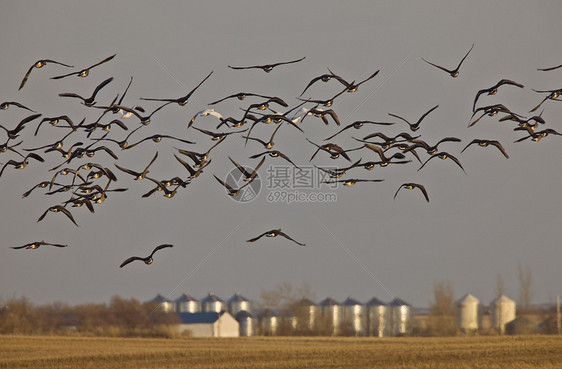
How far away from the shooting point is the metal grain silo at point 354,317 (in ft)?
372

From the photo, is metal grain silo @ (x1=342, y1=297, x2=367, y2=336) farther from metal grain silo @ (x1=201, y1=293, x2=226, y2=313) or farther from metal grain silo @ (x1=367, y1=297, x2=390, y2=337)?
metal grain silo @ (x1=201, y1=293, x2=226, y2=313)

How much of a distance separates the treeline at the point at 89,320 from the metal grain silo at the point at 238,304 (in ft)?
63.9

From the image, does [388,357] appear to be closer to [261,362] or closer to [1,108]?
[261,362]

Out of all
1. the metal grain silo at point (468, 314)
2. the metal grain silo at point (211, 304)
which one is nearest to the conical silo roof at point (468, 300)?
the metal grain silo at point (468, 314)

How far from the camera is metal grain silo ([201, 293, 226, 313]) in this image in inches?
5143

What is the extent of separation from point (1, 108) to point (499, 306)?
93.7m

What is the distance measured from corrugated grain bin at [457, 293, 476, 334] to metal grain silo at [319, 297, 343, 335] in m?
16.6

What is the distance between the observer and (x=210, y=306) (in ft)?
438

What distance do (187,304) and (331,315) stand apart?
31.7 metres

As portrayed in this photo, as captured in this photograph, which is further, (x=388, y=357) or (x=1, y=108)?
(x=388, y=357)

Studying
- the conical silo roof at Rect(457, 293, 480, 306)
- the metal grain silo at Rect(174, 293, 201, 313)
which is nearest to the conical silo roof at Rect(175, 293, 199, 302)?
the metal grain silo at Rect(174, 293, 201, 313)

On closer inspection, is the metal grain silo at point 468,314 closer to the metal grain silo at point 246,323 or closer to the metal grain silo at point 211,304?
the metal grain silo at point 246,323

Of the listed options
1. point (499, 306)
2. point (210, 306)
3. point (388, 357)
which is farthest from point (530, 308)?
point (388, 357)

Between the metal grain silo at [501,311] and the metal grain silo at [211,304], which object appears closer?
the metal grain silo at [501,311]
